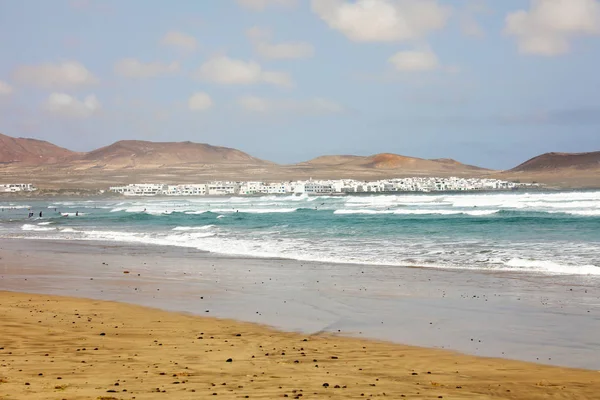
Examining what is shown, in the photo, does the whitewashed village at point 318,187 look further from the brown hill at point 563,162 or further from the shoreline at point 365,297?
the shoreline at point 365,297

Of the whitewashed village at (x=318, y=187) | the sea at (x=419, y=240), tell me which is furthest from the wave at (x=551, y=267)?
the whitewashed village at (x=318, y=187)

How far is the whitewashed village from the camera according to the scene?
392ft

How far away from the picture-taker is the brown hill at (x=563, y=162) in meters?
142

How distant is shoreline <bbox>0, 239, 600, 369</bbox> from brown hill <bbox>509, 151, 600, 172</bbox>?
137m

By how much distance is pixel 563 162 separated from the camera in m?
151

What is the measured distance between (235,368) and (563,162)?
157725mm

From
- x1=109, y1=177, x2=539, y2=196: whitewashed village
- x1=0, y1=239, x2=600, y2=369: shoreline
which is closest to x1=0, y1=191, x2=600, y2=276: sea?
x1=0, y1=239, x2=600, y2=369: shoreline

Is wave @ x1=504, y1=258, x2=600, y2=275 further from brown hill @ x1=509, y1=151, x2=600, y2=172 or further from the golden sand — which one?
brown hill @ x1=509, y1=151, x2=600, y2=172

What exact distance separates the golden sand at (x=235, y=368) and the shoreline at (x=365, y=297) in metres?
0.73

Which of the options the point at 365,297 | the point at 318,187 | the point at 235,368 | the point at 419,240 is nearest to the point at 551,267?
the point at 365,297

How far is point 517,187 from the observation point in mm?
116375

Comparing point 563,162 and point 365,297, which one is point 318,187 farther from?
point 365,297

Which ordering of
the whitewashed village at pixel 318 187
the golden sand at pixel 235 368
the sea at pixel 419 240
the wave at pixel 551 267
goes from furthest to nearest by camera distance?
the whitewashed village at pixel 318 187 < the sea at pixel 419 240 < the wave at pixel 551 267 < the golden sand at pixel 235 368

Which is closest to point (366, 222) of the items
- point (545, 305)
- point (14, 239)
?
point (14, 239)
